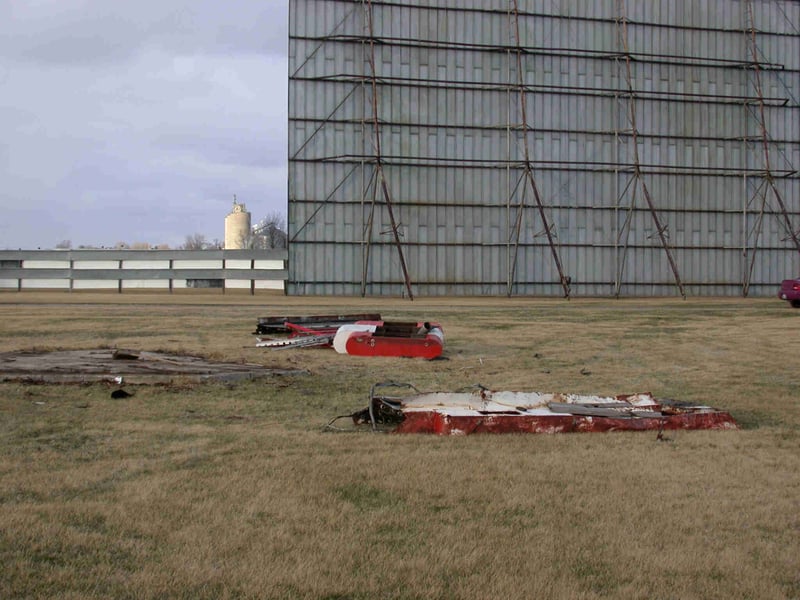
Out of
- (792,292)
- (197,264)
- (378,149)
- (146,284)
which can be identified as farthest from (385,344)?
(146,284)

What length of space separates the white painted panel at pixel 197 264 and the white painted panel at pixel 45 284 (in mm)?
6463

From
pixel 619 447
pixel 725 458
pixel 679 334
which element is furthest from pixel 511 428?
pixel 679 334

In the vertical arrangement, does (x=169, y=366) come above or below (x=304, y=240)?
below

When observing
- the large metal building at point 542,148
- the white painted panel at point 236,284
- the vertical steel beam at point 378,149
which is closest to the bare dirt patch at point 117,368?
the vertical steel beam at point 378,149

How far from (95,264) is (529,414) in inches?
1797

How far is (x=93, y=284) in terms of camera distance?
4906cm

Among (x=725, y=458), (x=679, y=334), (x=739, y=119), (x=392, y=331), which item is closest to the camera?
(x=725, y=458)

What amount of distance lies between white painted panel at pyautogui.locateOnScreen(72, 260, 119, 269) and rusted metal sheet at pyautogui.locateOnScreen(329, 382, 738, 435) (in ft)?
142

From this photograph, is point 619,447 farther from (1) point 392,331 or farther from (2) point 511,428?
(1) point 392,331

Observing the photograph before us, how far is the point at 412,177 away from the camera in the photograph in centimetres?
4366

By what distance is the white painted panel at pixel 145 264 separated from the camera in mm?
48719

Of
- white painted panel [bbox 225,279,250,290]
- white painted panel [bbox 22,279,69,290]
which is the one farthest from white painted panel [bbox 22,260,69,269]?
white painted panel [bbox 225,279,250,290]

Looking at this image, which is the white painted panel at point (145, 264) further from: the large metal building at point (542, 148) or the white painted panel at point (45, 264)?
the large metal building at point (542, 148)

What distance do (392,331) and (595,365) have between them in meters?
4.12
